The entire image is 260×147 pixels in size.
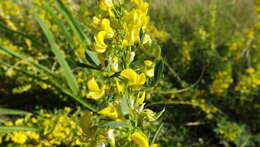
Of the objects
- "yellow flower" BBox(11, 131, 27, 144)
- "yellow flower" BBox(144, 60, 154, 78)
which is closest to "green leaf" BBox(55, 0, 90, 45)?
"yellow flower" BBox(11, 131, 27, 144)

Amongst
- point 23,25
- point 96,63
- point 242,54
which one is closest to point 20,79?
point 23,25

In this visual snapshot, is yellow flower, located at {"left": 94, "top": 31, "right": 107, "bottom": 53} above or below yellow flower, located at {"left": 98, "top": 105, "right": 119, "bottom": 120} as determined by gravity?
above

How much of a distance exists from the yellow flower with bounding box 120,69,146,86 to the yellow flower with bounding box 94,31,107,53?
82mm

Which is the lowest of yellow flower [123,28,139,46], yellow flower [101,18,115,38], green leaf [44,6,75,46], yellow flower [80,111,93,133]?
yellow flower [80,111,93,133]

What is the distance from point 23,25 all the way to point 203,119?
1.84 meters

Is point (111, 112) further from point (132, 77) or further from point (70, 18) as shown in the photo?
point (70, 18)

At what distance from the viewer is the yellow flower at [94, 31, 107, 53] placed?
58cm

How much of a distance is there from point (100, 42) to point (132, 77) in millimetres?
106

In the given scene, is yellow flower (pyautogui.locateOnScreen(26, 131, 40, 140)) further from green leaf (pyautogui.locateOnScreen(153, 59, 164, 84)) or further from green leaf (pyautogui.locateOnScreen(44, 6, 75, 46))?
green leaf (pyautogui.locateOnScreen(153, 59, 164, 84))

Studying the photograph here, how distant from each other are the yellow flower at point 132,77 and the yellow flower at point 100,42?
0.27ft

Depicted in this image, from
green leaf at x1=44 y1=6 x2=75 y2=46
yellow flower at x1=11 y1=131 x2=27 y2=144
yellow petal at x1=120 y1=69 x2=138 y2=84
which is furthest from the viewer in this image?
yellow flower at x1=11 y1=131 x2=27 y2=144

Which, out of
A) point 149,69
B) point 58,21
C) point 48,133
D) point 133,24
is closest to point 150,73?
point 149,69

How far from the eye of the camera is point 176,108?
74.4 inches

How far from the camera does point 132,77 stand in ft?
1.83
